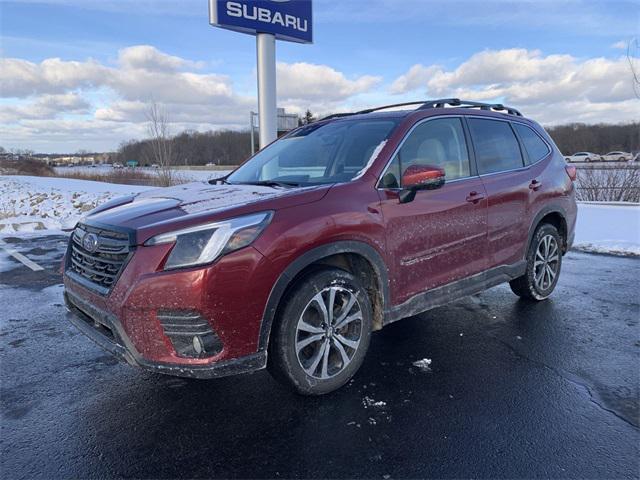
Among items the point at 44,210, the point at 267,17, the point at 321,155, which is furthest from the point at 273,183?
the point at 44,210

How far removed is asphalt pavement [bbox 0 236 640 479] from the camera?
7.75 feet

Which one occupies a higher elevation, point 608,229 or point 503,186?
point 503,186

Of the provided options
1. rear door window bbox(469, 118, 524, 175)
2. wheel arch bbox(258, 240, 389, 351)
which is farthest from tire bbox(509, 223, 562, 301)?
wheel arch bbox(258, 240, 389, 351)

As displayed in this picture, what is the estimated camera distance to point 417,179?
3.23 meters

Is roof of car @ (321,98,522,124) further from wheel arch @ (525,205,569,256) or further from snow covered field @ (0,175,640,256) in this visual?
snow covered field @ (0,175,640,256)

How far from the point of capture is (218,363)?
8.52 feet

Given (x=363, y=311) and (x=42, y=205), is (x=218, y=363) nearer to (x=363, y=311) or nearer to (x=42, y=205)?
(x=363, y=311)

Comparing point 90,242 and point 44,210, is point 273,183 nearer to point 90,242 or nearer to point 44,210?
point 90,242

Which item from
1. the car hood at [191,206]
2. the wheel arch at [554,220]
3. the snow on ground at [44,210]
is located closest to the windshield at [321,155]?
the car hood at [191,206]

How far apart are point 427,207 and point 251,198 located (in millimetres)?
1341

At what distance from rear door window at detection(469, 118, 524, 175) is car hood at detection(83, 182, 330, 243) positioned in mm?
1811

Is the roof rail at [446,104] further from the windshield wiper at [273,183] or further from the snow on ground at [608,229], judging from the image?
the snow on ground at [608,229]

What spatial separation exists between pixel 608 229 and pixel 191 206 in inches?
352

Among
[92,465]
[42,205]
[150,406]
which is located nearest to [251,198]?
[150,406]
